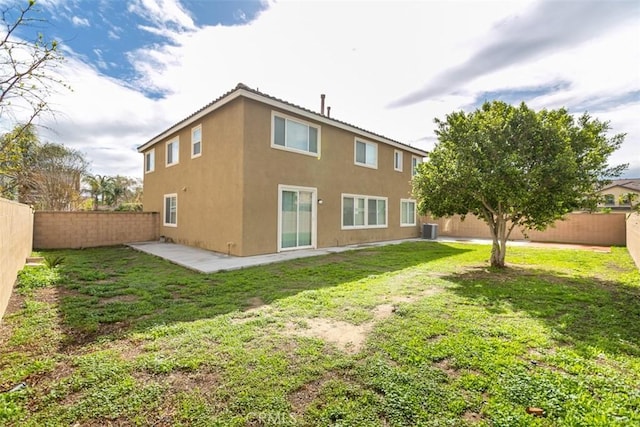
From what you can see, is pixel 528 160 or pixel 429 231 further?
pixel 429 231

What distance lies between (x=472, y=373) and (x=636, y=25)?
7769 millimetres

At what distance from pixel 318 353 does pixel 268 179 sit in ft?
25.8

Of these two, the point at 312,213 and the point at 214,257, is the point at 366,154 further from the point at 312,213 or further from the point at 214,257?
the point at 214,257

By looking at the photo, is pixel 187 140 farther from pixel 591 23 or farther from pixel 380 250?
pixel 591 23

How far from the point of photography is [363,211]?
14.9 metres

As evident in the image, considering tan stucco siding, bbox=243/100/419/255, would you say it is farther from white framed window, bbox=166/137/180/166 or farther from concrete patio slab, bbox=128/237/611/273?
white framed window, bbox=166/137/180/166

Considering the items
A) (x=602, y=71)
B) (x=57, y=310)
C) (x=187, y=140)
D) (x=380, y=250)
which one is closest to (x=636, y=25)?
(x=602, y=71)

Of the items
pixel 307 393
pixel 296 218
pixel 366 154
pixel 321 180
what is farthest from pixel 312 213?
pixel 307 393

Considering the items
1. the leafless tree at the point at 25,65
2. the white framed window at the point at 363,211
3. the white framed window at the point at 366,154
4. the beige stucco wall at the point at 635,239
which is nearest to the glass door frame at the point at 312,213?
the white framed window at the point at 363,211

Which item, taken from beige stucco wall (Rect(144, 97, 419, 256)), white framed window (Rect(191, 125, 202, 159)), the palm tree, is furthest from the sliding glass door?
the palm tree

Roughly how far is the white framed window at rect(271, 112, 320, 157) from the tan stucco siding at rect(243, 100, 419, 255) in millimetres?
200

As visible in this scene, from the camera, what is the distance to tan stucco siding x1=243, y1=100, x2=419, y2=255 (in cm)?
1012

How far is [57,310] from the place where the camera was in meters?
4.82

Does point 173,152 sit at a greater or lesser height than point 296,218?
greater
